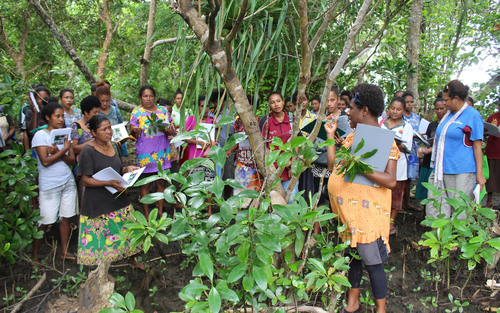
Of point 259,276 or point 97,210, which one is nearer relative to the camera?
point 259,276

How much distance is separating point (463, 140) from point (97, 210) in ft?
10.6

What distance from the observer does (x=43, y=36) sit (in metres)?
8.00

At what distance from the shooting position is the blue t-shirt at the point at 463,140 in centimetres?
299

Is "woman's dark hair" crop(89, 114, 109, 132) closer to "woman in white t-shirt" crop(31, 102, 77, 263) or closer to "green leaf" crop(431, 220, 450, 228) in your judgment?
"woman in white t-shirt" crop(31, 102, 77, 263)

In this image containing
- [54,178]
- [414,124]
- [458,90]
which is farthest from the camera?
[414,124]

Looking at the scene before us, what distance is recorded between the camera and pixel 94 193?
2727 millimetres

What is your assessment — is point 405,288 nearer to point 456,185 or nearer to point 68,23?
point 456,185

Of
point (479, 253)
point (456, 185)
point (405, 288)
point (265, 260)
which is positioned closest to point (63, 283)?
point (265, 260)

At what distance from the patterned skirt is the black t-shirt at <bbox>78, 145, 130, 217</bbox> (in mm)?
55

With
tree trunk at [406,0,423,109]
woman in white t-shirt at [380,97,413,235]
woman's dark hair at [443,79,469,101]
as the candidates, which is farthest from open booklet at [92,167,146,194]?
tree trunk at [406,0,423,109]

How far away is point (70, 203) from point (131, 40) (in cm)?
617

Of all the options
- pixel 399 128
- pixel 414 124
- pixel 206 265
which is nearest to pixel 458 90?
pixel 399 128

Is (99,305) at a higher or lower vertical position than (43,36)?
lower

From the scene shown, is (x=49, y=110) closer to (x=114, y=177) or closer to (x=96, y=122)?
(x=96, y=122)
